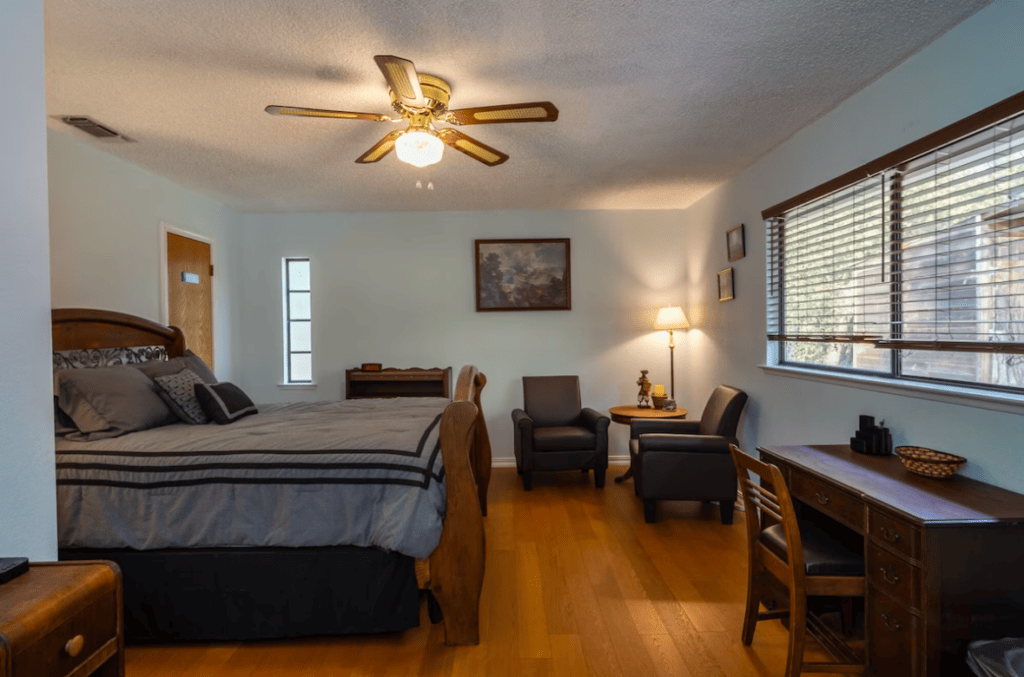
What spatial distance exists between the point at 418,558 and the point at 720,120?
9.38ft

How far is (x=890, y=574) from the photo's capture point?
1738mm

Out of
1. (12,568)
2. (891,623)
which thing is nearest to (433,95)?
(12,568)

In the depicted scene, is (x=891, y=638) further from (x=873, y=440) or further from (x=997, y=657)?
(x=873, y=440)

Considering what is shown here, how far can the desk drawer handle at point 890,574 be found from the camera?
1713mm

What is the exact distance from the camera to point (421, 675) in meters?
2.16

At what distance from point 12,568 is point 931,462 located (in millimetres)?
2742

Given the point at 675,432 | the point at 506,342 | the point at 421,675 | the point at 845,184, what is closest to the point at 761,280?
the point at 845,184

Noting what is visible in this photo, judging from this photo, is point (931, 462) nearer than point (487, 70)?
Yes

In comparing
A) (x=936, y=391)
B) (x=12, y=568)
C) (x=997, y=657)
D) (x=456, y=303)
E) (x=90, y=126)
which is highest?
(x=90, y=126)

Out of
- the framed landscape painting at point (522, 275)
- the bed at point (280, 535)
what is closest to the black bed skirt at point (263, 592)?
the bed at point (280, 535)

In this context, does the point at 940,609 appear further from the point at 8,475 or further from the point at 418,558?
the point at 8,475

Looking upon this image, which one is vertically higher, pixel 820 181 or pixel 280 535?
pixel 820 181

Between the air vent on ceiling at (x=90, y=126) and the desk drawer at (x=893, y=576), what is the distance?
4.25m

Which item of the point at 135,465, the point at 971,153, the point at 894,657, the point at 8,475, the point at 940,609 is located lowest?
the point at 894,657
